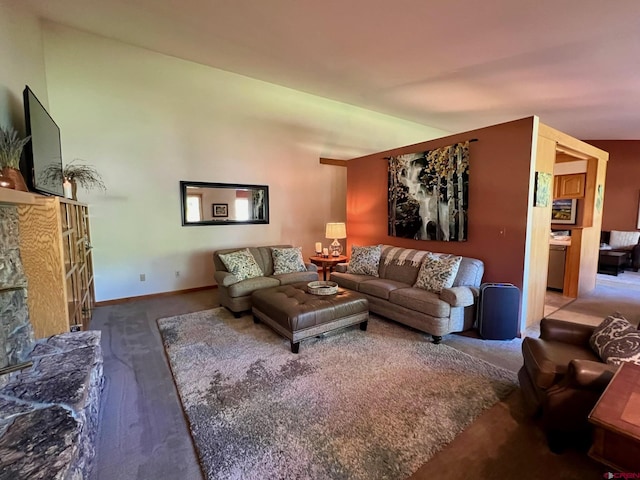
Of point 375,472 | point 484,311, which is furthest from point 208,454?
point 484,311

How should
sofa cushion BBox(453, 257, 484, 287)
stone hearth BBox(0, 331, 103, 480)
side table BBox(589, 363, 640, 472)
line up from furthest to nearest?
sofa cushion BBox(453, 257, 484, 287) → stone hearth BBox(0, 331, 103, 480) → side table BBox(589, 363, 640, 472)

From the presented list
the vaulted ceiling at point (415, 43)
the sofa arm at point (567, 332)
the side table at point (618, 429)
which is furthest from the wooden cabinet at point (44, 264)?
the sofa arm at point (567, 332)

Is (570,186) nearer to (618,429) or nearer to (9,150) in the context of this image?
(618,429)

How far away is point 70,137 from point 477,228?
5.50 metres

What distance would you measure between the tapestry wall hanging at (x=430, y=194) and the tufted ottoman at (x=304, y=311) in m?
1.65

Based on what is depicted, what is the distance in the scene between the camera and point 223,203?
5.28m

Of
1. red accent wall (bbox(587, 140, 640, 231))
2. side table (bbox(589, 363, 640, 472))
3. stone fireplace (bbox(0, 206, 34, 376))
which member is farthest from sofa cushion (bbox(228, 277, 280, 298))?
red accent wall (bbox(587, 140, 640, 231))

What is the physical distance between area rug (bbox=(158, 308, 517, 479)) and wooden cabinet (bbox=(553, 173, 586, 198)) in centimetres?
524

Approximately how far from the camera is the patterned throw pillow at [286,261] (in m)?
4.48

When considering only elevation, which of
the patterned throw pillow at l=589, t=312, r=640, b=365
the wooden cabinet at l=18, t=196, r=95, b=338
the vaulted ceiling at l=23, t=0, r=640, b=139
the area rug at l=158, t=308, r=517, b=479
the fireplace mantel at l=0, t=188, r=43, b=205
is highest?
the vaulted ceiling at l=23, t=0, r=640, b=139

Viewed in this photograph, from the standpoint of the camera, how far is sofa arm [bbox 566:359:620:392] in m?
1.47

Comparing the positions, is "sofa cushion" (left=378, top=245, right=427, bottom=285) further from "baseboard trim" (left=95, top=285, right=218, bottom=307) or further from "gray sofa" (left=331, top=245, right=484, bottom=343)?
"baseboard trim" (left=95, top=285, right=218, bottom=307)

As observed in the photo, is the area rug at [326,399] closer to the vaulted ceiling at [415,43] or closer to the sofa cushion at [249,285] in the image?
the sofa cushion at [249,285]

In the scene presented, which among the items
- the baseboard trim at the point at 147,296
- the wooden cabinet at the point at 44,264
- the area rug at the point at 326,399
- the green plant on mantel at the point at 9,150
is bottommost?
the area rug at the point at 326,399
